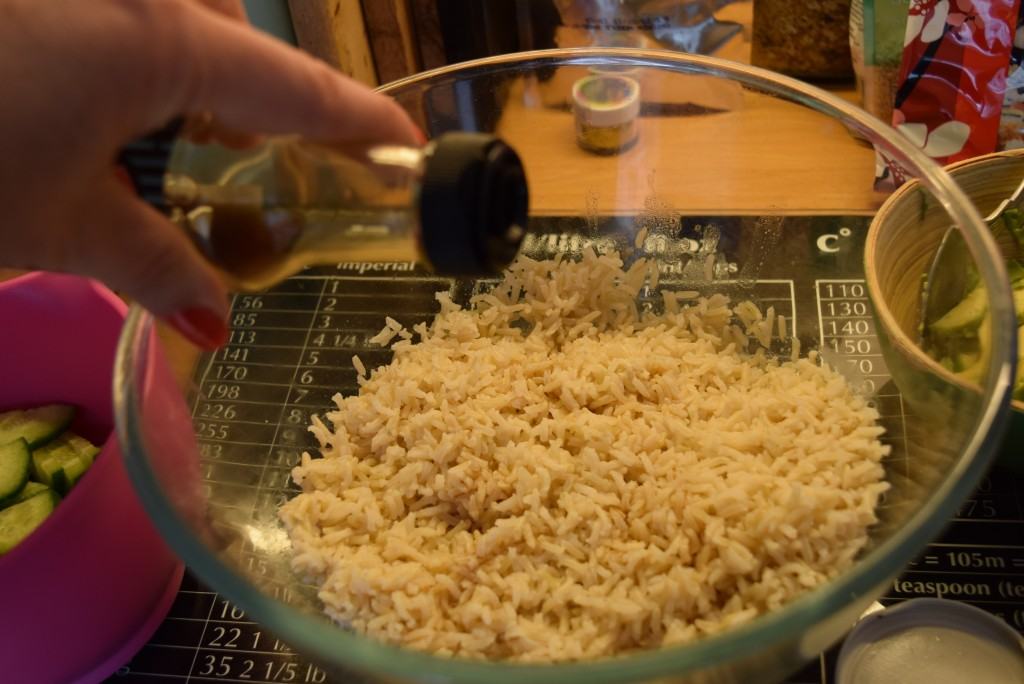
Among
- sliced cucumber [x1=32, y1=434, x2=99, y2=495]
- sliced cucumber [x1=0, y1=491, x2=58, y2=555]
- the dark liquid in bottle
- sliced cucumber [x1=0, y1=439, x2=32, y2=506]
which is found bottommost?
sliced cucumber [x1=32, y1=434, x2=99, y2=495]

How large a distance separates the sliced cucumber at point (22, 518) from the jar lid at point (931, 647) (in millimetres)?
737

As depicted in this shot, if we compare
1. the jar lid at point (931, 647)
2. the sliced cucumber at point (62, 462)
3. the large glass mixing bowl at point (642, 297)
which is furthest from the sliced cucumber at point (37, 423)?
the jar lid at point (931, 647)

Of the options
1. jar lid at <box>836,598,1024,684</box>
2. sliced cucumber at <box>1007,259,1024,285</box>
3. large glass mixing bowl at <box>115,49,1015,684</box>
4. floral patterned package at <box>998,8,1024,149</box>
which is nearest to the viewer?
large glass mixing bowl at <box>115,49,1015,684</box>

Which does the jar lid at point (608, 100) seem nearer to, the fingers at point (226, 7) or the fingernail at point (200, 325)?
the fingers at point (226, 7)

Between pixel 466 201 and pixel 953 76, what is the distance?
845mm

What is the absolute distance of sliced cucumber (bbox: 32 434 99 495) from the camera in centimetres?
89

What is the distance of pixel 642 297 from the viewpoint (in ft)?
3.29

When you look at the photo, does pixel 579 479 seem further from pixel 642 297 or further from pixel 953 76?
pixel 953 76

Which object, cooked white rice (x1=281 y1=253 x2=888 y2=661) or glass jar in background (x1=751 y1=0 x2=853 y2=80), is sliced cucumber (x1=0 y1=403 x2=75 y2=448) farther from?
glass jar in background (x1=751 y1=0 x2=853 y2=80)

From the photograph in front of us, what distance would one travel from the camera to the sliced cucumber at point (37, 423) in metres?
0.92

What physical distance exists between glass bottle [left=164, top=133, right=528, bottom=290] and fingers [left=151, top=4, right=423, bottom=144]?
0.02m

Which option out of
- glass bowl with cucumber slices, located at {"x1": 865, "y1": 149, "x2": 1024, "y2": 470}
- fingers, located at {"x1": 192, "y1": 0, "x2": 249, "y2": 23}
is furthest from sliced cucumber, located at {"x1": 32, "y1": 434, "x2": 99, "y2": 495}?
glass bowl with cucumber slices, located at {"x1": 865, "y1": 149, "x2": 1024, "y2": 470}

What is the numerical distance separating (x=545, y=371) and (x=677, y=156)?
342mm

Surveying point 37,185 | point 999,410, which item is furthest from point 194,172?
point 999,410
